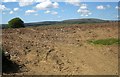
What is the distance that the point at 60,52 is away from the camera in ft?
46.9

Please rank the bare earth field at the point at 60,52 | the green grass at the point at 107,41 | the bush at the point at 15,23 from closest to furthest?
the bare earth field at the point at 60,52 < the green grass at the point at 107,41 < the bush at the point at 15,23

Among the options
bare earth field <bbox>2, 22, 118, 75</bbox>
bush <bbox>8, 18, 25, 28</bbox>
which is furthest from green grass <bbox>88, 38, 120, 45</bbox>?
bush <bbox>8, 18, 25, 28</bbox>

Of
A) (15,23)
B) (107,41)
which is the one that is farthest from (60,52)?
(15,23)

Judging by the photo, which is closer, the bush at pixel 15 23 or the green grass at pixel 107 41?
the green grass at pixel 107 41

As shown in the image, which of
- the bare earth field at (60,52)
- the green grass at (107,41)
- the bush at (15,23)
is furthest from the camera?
the bush at (15,23)

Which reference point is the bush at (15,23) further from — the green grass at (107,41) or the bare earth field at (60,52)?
the green grass at (107,41)

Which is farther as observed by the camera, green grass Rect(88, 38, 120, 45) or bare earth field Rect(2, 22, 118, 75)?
green grass Rect(88, 38, 120, 45)

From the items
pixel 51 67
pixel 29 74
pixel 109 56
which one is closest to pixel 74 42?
pixel 109 56

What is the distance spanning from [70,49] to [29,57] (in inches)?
86.8

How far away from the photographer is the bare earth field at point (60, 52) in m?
12.7

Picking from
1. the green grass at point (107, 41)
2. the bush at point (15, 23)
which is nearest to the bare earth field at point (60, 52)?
the green grass at point (107, 41)

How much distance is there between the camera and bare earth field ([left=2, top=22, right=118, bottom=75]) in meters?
12.7

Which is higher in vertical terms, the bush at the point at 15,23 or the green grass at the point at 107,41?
the bush at the point at 15,23

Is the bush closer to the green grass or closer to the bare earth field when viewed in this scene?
the bare earth field
